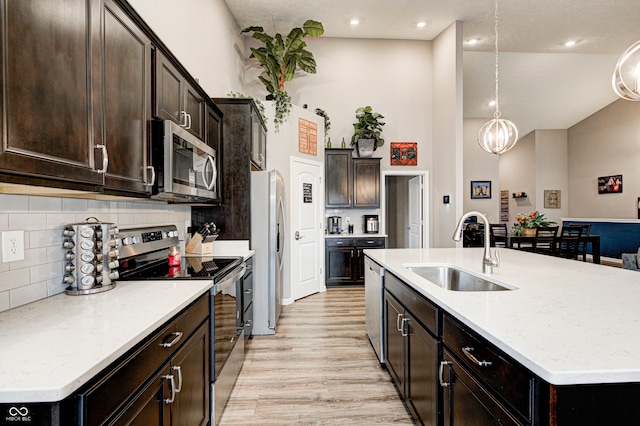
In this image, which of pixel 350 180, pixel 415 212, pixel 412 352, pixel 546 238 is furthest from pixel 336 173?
pixel 412 352

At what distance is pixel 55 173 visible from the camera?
113 cm

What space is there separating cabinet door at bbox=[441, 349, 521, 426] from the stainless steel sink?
0.80m

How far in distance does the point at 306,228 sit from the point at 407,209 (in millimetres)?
3127

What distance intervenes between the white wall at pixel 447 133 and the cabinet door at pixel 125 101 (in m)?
4.72

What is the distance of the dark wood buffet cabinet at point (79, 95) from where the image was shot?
38.6 inches

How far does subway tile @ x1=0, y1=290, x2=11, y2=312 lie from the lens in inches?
53.2

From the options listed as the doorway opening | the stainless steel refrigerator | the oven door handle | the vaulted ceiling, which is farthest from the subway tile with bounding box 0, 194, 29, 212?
the doorway opening

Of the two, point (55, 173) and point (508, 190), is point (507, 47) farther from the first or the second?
point (55, 173)

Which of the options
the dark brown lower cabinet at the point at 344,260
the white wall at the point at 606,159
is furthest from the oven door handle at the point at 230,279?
the white wall at the point at 606,159

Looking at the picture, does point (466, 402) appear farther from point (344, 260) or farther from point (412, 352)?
point (344, 260)

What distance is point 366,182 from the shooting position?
20.5 feet

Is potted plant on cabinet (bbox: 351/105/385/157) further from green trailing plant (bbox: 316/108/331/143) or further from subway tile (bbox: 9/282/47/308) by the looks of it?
subway tile (bbox: 9/282/47/308)

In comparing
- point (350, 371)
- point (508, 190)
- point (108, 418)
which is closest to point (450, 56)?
point (350, 371)

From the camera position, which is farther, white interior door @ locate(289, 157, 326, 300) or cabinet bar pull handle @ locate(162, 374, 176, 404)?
white interior door @ locate(289, 157, 326, 300)
